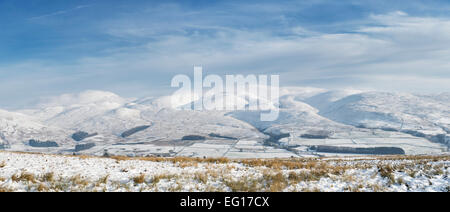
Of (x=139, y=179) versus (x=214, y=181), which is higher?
(x=139, y=179)

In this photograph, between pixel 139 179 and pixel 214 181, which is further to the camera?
pixel 214 181

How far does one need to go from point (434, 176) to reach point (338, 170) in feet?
18.1

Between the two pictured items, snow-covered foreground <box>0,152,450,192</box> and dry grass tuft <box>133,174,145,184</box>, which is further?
dry grass tuft <box>133,174,145,184</box>

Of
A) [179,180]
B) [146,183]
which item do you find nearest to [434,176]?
[179,180]

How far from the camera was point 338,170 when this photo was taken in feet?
59.7

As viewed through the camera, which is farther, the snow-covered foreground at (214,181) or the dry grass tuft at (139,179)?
the dry grass tuft at (139,179)
